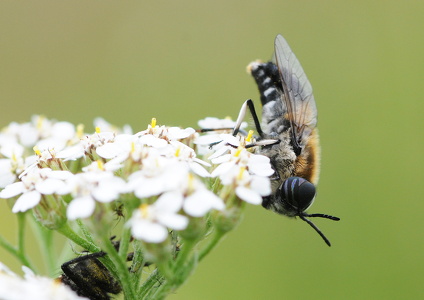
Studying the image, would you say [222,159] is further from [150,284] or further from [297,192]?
[150,284]

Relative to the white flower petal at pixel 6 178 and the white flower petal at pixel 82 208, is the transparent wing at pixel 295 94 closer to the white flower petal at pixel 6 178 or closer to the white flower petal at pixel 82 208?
the white flower petal at pixel 82 208

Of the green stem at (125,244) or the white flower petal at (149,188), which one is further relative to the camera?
the green stem at (125,244)

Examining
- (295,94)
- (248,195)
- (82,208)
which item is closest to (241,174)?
(248,195)

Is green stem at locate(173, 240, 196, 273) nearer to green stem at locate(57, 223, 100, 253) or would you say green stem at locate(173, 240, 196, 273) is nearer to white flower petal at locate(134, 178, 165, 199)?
white flower petal at locate(134, 178, 165, 199)

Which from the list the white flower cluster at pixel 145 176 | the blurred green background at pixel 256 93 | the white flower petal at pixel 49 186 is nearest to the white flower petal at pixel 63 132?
the white flower cluster at pixel 145 176

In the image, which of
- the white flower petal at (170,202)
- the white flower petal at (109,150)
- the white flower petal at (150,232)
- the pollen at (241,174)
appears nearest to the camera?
the white flower petal at (150,232)

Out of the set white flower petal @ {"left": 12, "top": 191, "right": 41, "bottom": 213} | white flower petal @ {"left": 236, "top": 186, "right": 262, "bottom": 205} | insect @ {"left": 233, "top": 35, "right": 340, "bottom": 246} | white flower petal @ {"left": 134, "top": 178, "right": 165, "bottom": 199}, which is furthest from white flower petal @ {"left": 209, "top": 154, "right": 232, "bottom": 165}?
white flower petal @ {"left": 12, "top": 191, "right": 41, "bottom": 213}
